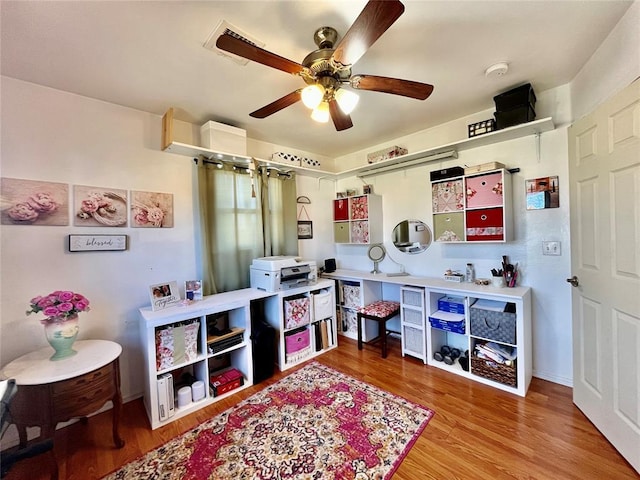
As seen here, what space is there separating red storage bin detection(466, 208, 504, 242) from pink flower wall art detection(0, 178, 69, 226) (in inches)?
132

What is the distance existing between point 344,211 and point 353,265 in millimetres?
812

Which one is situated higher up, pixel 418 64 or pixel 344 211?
pixel 418 64

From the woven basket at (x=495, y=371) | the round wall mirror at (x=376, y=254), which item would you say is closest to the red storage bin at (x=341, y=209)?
the round wall mirror at (x=376, y=254)

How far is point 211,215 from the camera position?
8.52ft

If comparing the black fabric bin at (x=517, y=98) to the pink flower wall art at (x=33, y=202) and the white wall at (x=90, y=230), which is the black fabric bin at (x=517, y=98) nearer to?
the white wall at (x=90, y=230)

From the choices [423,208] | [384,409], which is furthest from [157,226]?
[423,208]

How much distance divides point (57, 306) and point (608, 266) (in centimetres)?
343

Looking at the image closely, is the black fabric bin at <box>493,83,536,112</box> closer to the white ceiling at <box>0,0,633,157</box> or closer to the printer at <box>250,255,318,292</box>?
the white ceiling at <box>0,0,633,157</box>

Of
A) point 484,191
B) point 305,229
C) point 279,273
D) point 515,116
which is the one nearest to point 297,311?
point 279,273

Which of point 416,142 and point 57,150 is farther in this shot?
point 416,142

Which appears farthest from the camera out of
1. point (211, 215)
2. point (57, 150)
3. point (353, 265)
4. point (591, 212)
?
point (353, 265)

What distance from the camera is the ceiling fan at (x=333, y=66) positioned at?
1090 millimetres

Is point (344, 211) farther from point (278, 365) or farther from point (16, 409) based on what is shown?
point (16, 409)

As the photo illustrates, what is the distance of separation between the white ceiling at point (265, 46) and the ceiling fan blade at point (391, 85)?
0.30 meters
